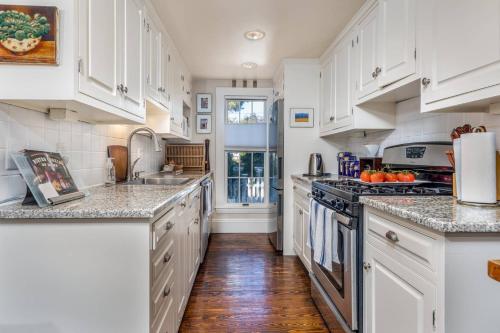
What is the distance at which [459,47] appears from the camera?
4.06 feet

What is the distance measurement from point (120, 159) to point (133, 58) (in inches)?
34.6

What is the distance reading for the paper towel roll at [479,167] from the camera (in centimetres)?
114

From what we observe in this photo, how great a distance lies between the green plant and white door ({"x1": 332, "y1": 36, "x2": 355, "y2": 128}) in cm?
221

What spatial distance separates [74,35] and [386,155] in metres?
2.31

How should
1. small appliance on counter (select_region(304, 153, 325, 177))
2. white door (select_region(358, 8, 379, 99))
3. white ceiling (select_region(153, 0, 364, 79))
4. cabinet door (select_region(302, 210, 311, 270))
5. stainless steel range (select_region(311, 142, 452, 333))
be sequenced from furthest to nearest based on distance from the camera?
small appliance on counter (select_region(304, 153, 325, 177)), cabinet door (select_region(302, 210, 311, 270)), white ceiling (select_region(153, 0, 364, 79)), white door (select_region(358, 8, 379, 99)), stainless steel range (select_region(311, 142, 452, 333))

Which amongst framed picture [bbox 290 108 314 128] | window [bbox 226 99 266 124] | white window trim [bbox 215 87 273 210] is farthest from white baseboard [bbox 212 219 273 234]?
framed picture [bbox 290 108 314 128]

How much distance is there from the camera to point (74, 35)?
3.62ft

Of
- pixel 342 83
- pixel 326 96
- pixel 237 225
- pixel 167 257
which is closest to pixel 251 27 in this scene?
pixel 342 83

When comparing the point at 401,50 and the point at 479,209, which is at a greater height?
the point at 401,50

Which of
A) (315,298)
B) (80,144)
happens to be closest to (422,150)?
(315,298)

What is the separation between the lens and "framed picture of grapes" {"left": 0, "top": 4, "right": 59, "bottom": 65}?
1.05 metres

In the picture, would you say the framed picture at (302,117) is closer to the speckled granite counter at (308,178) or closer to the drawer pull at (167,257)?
the speckled granite counter at (308,178)

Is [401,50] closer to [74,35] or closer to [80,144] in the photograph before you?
[74,35]

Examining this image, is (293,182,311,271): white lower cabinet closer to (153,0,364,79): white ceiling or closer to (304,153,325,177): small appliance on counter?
(304,153,325,177): small appliance on counter
